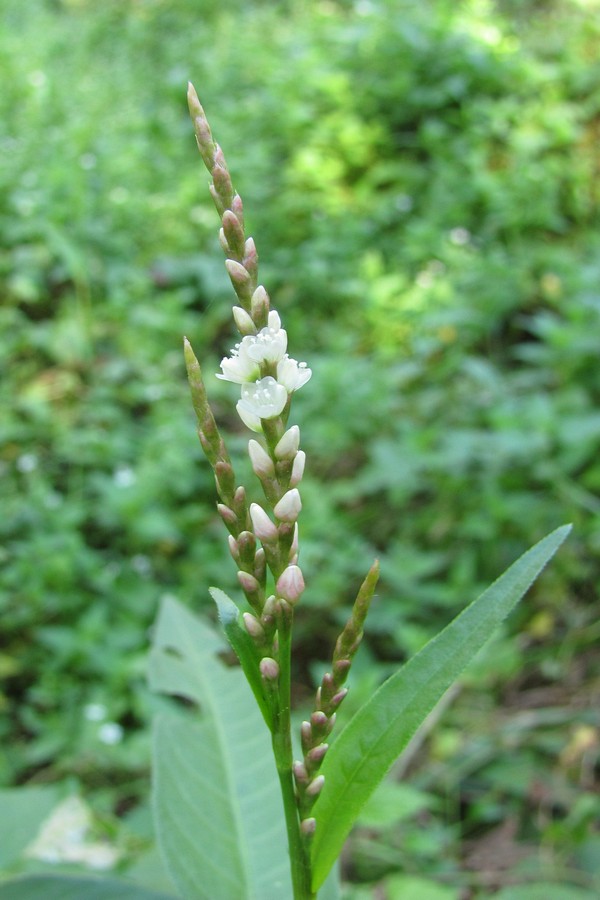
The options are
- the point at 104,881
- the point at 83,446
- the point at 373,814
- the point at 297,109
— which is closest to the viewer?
the point at 104,881

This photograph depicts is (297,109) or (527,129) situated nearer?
(527,129)

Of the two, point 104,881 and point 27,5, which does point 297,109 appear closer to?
point 27,5

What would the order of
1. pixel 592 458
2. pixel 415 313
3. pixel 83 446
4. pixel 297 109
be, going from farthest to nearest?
pixel 297 109, pixel 415 313, pixel 83 446, pixel 592 458

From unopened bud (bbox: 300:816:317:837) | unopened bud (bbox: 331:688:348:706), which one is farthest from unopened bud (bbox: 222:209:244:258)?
unopened bud (bbox: 300:816:317:837)

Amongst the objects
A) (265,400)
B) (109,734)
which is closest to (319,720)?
(265,400)

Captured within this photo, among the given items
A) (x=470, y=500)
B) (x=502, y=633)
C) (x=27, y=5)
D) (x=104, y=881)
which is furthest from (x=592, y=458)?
(x=27, y=5)

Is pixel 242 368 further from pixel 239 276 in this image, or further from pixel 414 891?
pixel 414 891
